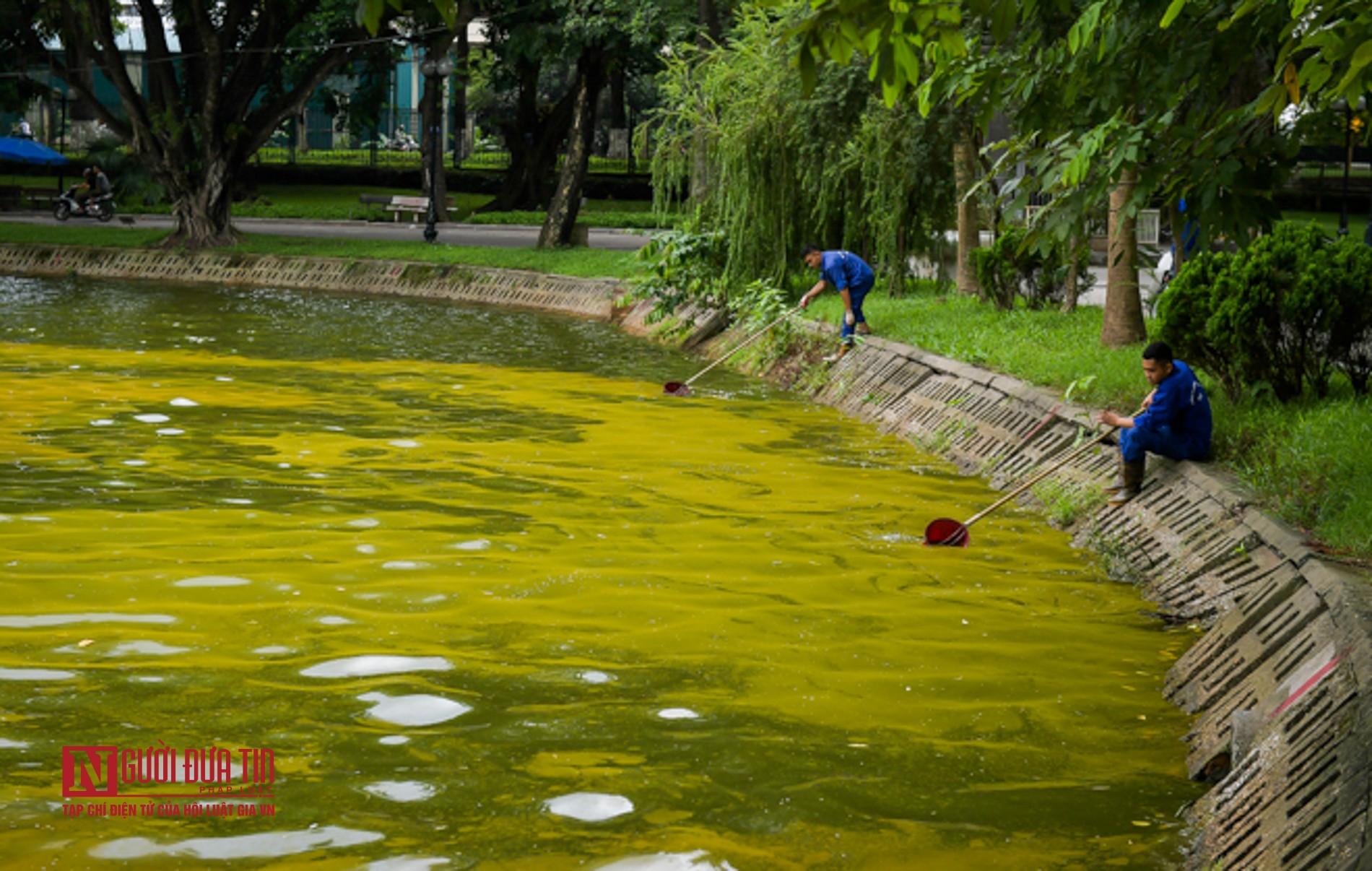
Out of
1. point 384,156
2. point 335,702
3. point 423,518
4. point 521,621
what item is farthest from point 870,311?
point 384,156

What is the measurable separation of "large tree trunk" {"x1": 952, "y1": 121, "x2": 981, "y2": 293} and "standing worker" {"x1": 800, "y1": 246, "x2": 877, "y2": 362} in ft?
5.55

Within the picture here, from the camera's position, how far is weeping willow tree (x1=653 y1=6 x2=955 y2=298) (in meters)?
18.9

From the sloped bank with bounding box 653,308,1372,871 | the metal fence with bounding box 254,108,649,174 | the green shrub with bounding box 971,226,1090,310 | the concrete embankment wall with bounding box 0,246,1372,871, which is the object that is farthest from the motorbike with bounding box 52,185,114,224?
the sloped bank with bounding box 653,308,1372,871

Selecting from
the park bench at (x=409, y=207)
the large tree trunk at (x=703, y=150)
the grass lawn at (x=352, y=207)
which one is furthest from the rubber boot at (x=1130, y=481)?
the park bench at (x=409, y=207)

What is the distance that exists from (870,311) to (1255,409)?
8.38 m

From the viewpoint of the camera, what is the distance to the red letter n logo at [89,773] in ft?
16.6

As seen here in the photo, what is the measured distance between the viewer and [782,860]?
479cm

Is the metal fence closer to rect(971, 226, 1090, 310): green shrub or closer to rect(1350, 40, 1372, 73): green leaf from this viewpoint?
rect(971, 226, 1090, 310): green shrub

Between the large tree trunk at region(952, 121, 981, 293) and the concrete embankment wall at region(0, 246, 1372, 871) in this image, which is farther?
the large tree trunk at region(952, 121, 981, 293)

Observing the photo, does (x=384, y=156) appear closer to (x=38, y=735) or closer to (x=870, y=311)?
(x=870, y=311)

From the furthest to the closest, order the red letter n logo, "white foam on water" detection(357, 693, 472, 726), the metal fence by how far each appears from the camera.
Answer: the metal fence < "white foam on water" detection(357, 693, 472, 726) < the red letter n logo

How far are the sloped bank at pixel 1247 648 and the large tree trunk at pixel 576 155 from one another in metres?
19.4

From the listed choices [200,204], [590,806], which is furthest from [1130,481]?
[200,204]

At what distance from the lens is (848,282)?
53.9 feet
